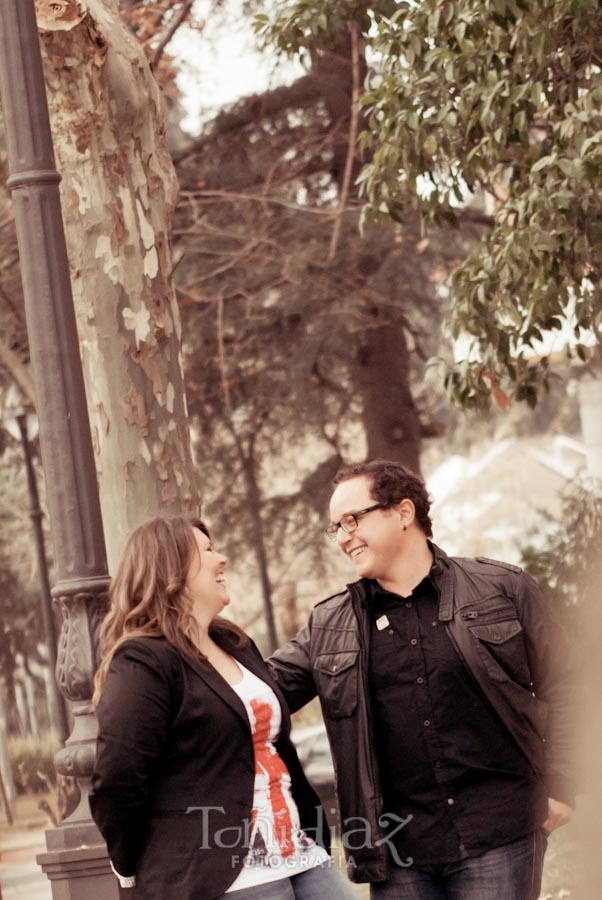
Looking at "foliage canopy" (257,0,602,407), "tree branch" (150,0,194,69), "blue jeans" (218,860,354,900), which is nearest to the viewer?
"blue jeans" (218,860,354,900)

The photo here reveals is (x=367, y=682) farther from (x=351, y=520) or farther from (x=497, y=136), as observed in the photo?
(x=497, y=136)

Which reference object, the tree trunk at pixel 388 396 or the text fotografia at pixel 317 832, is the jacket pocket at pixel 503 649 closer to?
the text fotografia at pixel 317 832

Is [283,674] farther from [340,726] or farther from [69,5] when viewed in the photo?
[69,5]

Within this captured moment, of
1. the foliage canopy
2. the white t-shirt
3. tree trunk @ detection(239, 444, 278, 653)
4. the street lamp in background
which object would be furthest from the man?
tree trunk @ detection(239, 444, 278, 653)

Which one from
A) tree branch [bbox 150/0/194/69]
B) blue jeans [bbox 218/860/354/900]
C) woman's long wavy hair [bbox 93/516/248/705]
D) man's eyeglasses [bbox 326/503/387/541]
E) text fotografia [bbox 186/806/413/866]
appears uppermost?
tree branch [bbox 150/0/194/69]

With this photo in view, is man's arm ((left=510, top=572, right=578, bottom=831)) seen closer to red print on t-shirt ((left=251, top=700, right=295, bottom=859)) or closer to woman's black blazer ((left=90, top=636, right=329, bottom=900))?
red print on t-shirt ((left=251, top=700, right=295, bottom=859))

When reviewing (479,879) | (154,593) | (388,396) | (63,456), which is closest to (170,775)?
(154,593)

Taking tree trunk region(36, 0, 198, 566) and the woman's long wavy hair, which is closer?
the woman's long wavy hair

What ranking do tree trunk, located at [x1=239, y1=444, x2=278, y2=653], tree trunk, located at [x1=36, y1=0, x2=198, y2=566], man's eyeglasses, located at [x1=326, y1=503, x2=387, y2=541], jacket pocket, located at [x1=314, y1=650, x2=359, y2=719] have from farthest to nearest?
tree trunk, located at [x1=239, y1=444, x2=278, y2=653]
tree trunk, located at [x1=36, y1=0, x2=198, y2=566]
man's eyeglasses, located at [x1=326, y1=503, x2=387, y2=541]
jacket pocket, located at [x1=314, y1=650, x2=359, y2=719]

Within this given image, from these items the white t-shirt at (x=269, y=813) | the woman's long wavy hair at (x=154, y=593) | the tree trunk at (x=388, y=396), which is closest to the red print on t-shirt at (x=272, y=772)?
the white t-shirt at (x=269, y=813)

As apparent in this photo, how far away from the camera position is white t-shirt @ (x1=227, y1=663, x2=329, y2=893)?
334 cm

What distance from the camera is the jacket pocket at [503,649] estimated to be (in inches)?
148

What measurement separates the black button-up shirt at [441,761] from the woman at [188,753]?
31 cm

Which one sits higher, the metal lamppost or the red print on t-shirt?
the metal lamppost
